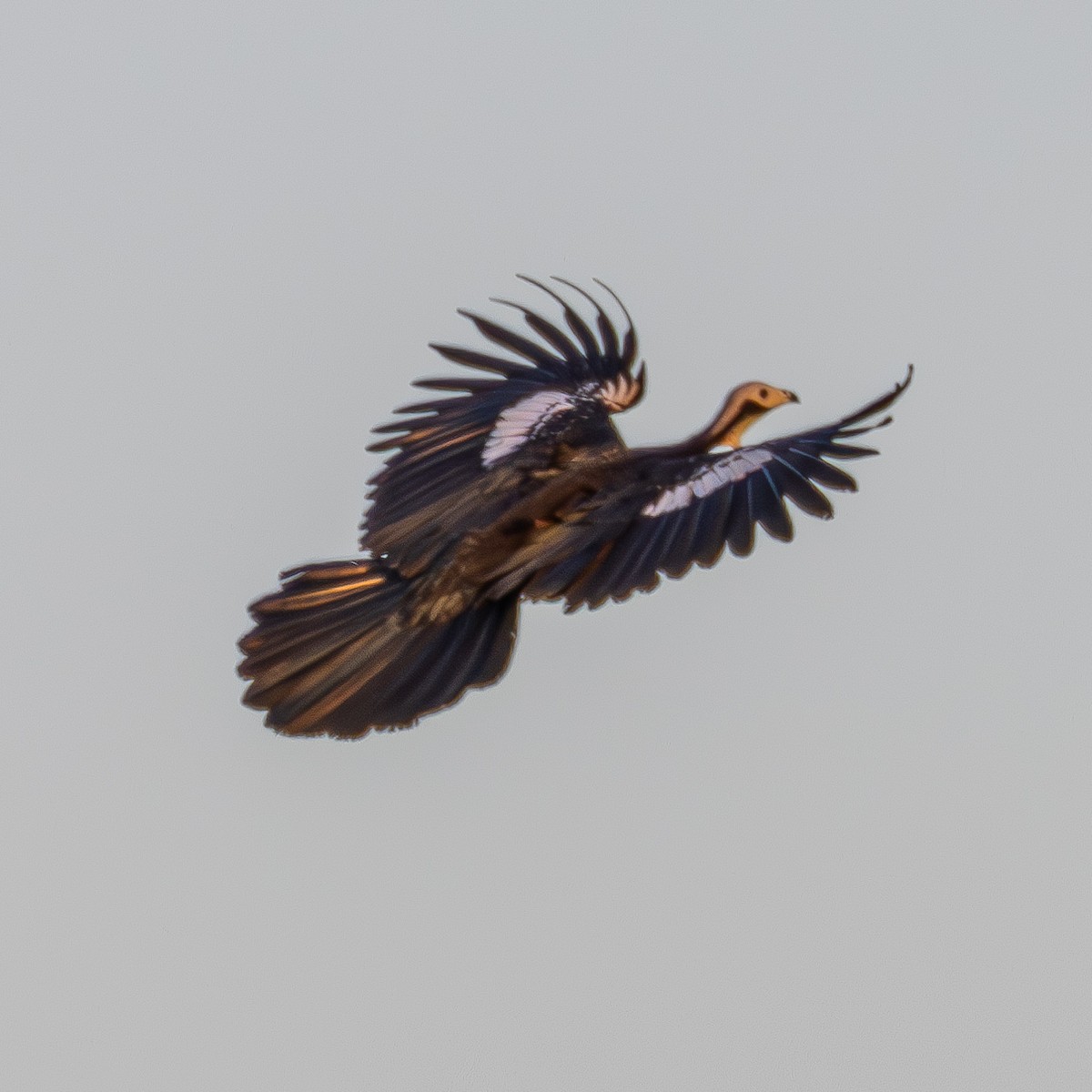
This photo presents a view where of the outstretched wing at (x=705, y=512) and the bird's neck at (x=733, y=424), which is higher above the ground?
the bird's neck at (x=733, y=424)

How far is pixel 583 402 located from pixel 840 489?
8.55ft

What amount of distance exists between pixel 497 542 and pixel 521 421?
1.66m

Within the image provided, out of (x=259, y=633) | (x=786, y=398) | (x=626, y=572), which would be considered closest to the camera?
(x=626, y=572)

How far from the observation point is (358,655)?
12.5 metres

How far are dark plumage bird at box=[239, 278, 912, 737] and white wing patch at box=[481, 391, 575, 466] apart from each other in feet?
0.05

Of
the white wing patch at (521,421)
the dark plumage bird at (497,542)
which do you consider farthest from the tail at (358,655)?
the white wing patch at (521,421)

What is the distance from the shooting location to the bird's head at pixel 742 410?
1349 cm

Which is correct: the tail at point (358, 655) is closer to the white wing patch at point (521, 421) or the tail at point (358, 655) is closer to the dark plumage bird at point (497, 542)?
the dark plumage bird at point (497, 542)

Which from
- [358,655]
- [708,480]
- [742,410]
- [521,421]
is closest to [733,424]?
[742,410]

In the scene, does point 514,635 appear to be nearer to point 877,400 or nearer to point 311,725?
point 311,725

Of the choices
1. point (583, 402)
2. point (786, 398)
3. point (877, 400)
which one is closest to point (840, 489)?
point (877, 400)

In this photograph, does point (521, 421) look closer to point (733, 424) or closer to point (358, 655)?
point (733, 424)

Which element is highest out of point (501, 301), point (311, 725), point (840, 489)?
point (501, 301)

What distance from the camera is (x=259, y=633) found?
12.7 m
